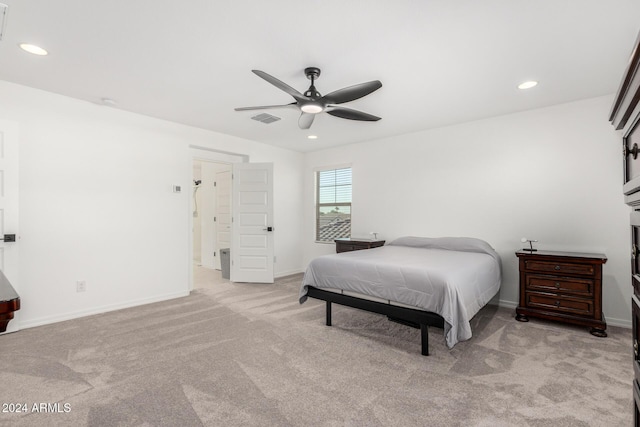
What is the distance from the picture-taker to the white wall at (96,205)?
328 centimetres

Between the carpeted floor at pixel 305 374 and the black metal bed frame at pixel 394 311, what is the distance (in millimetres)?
181

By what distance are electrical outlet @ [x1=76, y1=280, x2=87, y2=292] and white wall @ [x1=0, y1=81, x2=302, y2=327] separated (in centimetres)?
4

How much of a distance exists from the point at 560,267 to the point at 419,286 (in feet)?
5.98

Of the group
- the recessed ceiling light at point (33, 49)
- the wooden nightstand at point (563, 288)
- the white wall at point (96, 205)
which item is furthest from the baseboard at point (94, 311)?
the wooden nightstand at point (563, 288)

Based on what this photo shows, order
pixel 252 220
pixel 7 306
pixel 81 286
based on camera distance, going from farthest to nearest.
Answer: pixel 252 220
pixel 81 286
pixel 7 306

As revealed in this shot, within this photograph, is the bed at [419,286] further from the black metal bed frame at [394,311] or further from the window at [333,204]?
the window at [333,204]

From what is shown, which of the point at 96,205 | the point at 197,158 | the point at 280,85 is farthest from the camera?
the point at 197,158

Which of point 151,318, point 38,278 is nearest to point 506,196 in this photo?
point 151,318

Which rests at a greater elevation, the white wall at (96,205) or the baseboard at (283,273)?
the white wall at (96,205)

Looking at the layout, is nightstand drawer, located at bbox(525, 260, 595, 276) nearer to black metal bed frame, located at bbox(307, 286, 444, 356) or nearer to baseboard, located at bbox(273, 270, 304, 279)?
black metal bed frame, located at bbox(307, 286, 444, 356)

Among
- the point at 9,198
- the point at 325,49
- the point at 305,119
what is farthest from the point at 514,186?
the point at 9,198

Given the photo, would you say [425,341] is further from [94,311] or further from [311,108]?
[94,311]

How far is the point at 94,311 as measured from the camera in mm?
3672

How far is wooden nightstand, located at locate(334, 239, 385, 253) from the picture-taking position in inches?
192
